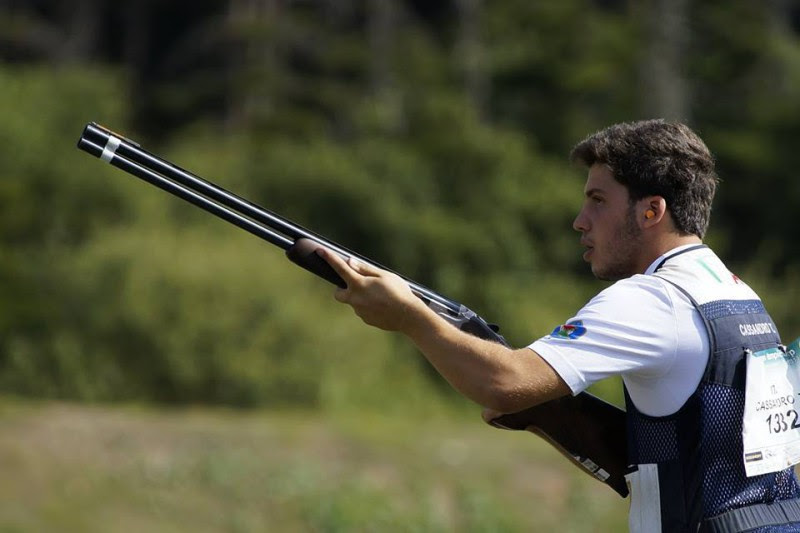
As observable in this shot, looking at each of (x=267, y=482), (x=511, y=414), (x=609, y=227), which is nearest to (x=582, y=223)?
(x=609, y=227)

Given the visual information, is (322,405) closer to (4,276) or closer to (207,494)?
(4,276)

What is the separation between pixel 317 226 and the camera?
29.0 m

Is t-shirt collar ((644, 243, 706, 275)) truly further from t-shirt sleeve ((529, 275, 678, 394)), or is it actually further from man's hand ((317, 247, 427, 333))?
man's hand ((317, 247, 427, 333))

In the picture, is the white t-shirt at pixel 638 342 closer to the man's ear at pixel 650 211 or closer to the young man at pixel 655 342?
the young man at pixel 655 342

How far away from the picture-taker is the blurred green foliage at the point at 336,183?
2114cm

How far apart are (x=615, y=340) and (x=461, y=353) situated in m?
0.36

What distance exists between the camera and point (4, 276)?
23688 millimetres

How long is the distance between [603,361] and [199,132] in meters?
29.1

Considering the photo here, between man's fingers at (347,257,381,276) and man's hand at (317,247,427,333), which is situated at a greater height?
man's fingers at (347,257,381,276)

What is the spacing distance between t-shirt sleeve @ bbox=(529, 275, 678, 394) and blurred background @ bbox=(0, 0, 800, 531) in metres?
9.00

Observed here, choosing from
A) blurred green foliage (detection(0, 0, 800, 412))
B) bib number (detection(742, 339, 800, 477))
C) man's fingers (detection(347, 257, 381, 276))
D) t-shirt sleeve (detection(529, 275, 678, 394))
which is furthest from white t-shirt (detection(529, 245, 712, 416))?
blurred green foliage (detection(0, 0, 800, 412))

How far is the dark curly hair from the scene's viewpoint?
353 centimetres

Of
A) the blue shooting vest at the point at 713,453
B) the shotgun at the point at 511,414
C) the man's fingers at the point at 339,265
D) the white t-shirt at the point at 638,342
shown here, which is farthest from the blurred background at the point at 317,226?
the white t-shirt at the point at 638,342

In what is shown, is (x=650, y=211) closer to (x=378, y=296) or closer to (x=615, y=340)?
(x=615, y=340)
